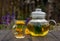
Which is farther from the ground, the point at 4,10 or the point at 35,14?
the point at 35,14

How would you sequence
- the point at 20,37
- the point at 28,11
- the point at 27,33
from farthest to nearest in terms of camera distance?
the point at 28,11 → the point at 27,33 → the point at 20,37

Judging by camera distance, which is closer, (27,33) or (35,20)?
(35,20)

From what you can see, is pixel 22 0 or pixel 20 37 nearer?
pixel 20 37

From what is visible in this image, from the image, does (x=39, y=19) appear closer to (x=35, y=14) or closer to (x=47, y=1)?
(x=35, y=14)

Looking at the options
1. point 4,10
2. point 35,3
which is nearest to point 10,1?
point 4,10

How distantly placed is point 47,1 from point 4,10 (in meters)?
1.00

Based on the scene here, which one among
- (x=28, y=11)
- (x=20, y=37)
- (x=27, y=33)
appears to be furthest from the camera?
(x=28, y=11)

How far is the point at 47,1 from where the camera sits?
17.5 ft

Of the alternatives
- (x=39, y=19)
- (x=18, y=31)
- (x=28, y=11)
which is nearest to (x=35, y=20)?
(x=39, y=19)

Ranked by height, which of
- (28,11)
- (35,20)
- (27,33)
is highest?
(35,20)

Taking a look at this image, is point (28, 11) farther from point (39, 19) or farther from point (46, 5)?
point (39, 19)

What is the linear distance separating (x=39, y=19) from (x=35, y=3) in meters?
3.65

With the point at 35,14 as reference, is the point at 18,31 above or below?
below

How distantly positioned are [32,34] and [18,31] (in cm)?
10
